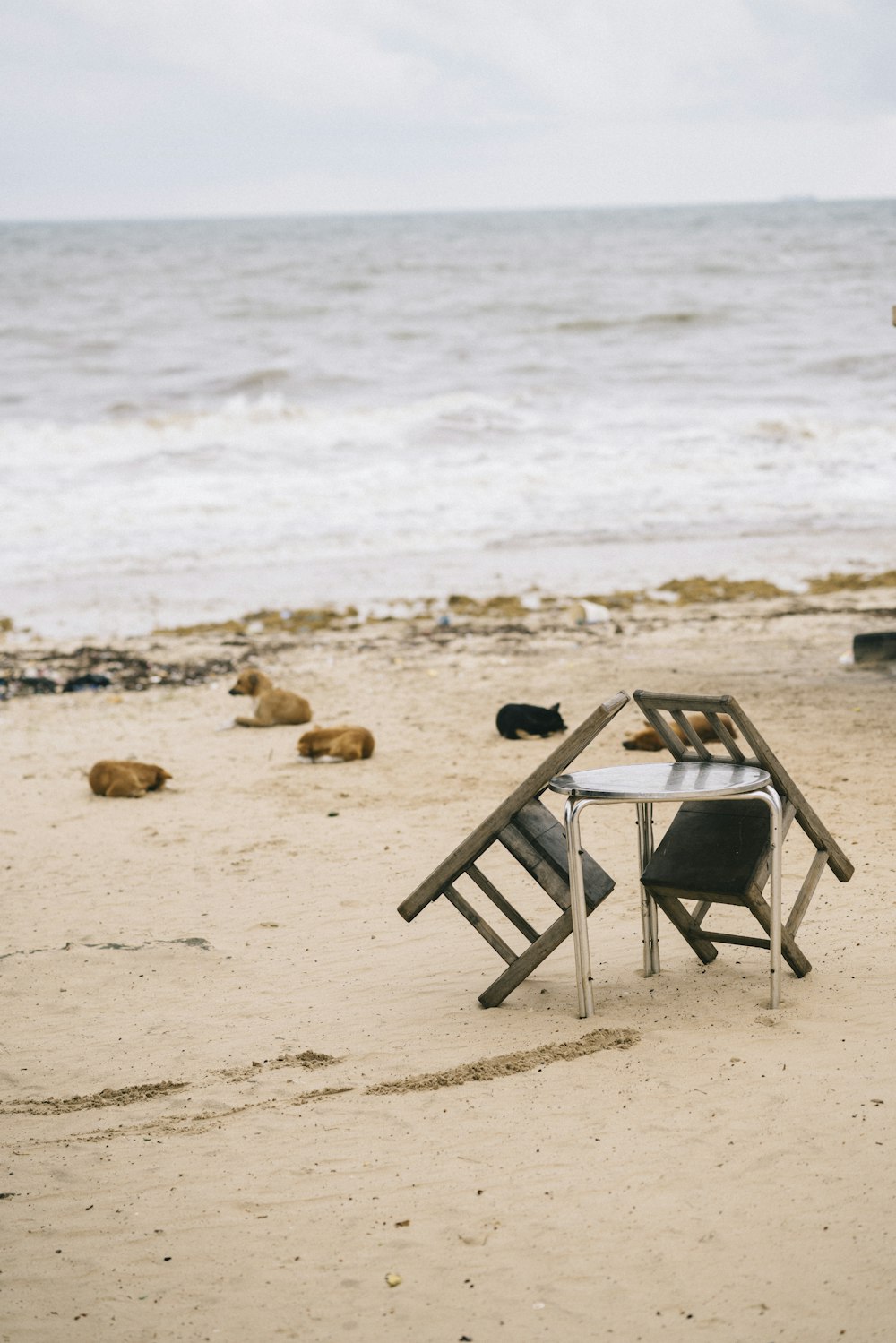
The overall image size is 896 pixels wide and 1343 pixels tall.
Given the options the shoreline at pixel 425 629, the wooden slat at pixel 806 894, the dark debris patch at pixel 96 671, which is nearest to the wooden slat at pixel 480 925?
the wooden slat at pixel 806 894

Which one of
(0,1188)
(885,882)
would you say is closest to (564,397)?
(885,882)

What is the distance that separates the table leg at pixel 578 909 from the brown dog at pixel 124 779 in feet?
10.5

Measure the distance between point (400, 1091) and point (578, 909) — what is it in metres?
0.66

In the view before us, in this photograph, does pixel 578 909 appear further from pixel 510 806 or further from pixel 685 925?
pixel 685 925

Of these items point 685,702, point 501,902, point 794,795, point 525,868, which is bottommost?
point 501,902

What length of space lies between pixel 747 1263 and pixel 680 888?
1201 millimetres

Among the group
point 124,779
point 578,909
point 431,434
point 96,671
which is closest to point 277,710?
point 124,779

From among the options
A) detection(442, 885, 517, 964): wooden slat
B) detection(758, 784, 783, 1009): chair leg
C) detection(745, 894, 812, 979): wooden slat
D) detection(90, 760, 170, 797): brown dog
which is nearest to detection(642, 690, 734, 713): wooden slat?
detection(758, 784, 783, 1009): chair leg

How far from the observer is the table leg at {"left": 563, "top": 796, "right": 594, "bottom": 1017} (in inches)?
138

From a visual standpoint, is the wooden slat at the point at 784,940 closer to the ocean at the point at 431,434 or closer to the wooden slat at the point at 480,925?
the wooden slat at the point at 480,925

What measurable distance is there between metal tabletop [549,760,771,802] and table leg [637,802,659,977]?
178 millimetres

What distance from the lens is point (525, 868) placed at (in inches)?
149

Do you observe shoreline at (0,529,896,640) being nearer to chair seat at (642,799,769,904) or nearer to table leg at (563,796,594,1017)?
chair seat at (642,799,769,904)

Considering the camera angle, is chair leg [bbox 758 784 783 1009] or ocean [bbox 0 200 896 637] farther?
ocean [bbox 0 200 896 637]
